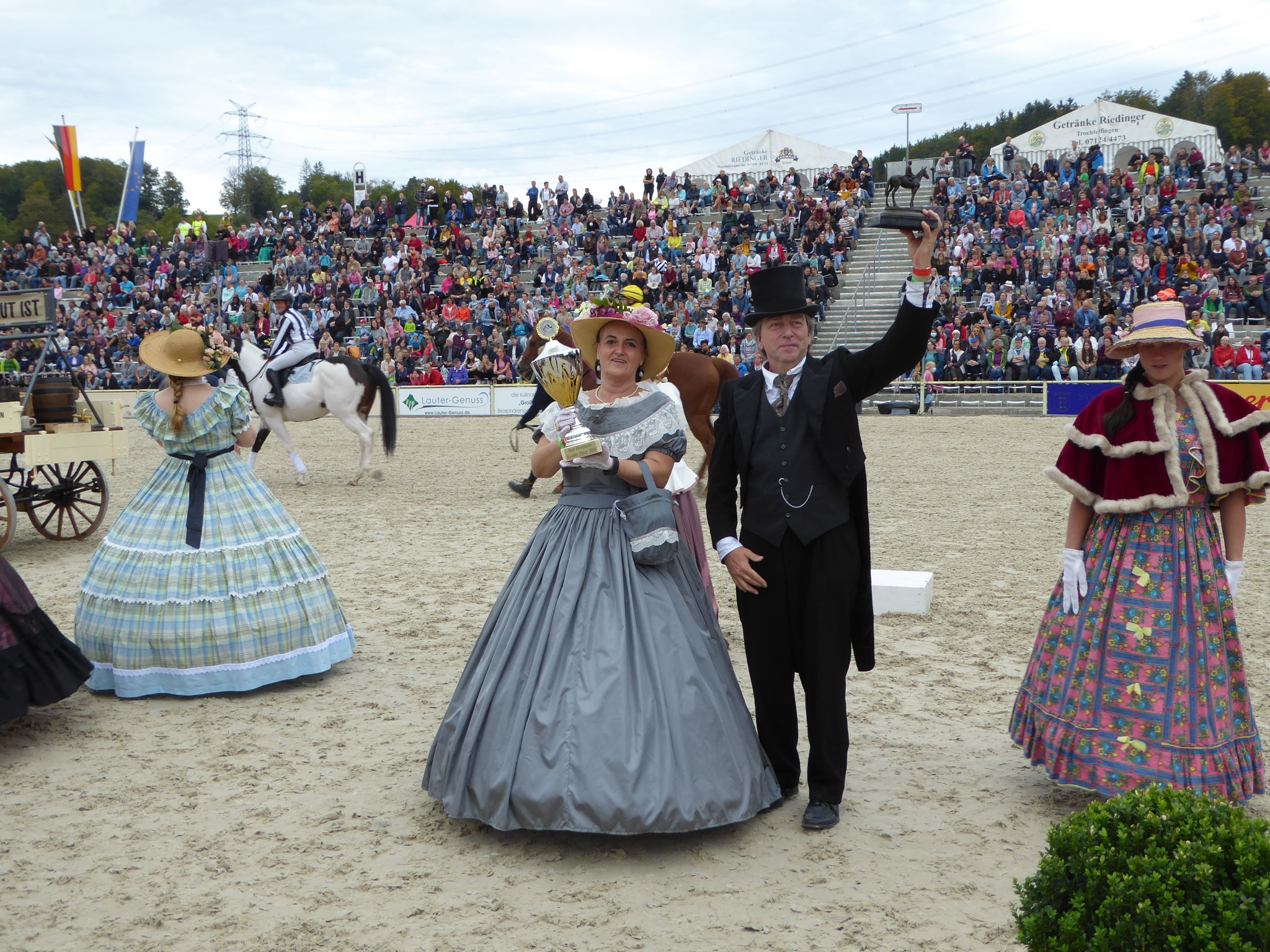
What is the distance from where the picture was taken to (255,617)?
5.05 m

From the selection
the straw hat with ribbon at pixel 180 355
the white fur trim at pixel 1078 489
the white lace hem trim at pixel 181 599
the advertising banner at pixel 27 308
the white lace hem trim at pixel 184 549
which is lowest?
the white lace hem trim at pixel 181 599

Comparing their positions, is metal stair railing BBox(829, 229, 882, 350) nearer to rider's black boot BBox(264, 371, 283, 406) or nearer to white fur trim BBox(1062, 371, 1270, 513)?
rider's black boot BBox(264, 371, 283, 406)

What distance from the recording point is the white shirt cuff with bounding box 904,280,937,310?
315 centimetres

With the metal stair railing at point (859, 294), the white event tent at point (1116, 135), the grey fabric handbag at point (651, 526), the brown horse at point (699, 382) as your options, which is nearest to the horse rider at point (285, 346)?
the brown horse at point (699, 382)

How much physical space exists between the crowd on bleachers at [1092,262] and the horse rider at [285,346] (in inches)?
532

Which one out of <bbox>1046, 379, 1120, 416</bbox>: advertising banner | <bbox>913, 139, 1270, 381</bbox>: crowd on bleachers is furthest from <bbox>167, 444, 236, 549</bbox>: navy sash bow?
<bbox>1046, 379, 1120, 416</bbox>: advertising banner

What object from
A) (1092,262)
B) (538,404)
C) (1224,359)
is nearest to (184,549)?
(538,404)

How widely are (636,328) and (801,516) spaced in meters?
0.90

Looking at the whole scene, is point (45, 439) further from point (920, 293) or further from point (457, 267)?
point (457, 267)

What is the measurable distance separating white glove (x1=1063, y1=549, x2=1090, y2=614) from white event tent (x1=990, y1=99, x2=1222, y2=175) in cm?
2613

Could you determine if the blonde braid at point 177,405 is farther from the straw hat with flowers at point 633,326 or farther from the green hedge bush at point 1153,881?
the green hedge bush at point 1153,881

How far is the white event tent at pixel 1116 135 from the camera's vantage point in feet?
94.8

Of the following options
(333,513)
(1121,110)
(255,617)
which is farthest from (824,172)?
(255,617)

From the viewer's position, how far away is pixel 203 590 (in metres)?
4.97
